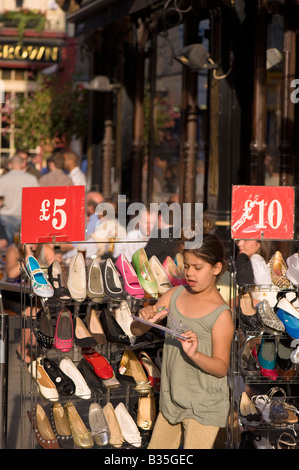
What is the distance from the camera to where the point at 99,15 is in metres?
13.5

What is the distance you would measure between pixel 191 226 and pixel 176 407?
2957 mm

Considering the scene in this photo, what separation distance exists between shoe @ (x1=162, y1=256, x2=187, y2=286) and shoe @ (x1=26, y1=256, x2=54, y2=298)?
33.1 inches

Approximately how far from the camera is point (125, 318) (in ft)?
16.8

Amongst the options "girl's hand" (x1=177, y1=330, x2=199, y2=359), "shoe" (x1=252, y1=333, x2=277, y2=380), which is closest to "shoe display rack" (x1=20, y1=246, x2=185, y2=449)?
"shoe" (x1=252, y1=333, x2=277, y2=380)

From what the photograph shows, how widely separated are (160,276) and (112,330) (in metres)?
0.51

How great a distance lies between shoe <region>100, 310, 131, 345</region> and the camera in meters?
4.97

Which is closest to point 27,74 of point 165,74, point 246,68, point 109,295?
point 165,74

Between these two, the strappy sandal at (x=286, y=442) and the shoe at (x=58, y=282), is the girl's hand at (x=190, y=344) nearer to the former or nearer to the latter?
the shoe at (x=58, y=282)

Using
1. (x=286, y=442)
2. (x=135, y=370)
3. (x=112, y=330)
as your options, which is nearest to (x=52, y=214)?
(x=112, y=330)

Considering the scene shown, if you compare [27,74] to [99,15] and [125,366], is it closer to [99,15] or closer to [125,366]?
[99,15]

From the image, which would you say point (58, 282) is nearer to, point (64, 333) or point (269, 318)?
point (64, 333)

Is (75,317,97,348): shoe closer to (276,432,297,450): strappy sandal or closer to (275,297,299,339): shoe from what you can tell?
(275,297,299,339): shoe

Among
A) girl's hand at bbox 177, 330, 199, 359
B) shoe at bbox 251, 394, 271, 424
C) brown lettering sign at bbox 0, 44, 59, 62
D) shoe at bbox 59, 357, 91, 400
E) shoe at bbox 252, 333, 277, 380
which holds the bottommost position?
shoe at bbox 251, 394, 271, 424

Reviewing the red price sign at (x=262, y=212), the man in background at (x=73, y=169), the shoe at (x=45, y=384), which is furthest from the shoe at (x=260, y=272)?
the man in background at (x=73, y=169)
